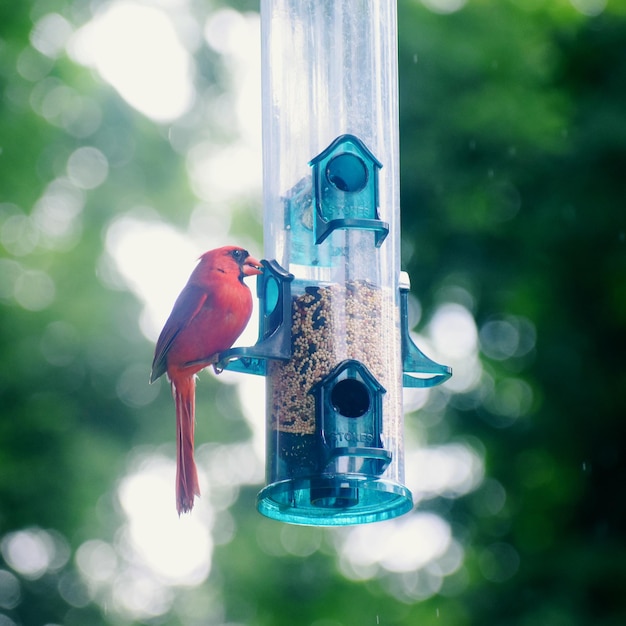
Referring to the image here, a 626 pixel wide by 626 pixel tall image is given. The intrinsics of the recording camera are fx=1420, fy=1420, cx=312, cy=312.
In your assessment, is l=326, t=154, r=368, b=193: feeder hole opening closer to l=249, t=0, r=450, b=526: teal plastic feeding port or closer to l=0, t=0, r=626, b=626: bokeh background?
l=249, t=0, r=450, b=526: teal plastic feeding port

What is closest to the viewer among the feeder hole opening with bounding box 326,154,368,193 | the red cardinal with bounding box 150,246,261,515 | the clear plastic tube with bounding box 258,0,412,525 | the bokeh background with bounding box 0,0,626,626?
the clear plastic tube with bounding box 258,0,412,525

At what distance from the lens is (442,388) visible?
10086 mm

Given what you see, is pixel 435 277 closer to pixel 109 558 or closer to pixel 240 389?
pixel 240 389

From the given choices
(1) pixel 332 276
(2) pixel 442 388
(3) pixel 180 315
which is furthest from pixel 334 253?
(2) pixel 442 388

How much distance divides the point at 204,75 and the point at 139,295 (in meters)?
2.53

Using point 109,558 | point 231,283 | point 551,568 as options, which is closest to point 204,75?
point 109,558

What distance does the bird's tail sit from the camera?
502cm

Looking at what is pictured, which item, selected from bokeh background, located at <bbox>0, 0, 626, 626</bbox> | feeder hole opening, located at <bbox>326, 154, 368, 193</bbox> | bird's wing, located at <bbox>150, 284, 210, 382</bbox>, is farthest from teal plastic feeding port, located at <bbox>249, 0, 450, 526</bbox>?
bokeh background, located at <bbox>0, 0, 626, 626</bbox>

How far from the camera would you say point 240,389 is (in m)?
10.7

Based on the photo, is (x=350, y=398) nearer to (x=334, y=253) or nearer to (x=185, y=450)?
(x=334, y=253)

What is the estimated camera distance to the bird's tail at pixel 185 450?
5.02 meters

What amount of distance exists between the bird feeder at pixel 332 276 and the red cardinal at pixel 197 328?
0.10 metres

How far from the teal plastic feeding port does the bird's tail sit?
33 centimetres

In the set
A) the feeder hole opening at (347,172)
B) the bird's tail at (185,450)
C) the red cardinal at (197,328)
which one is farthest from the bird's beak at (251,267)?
the bird's tail at (185,450)
